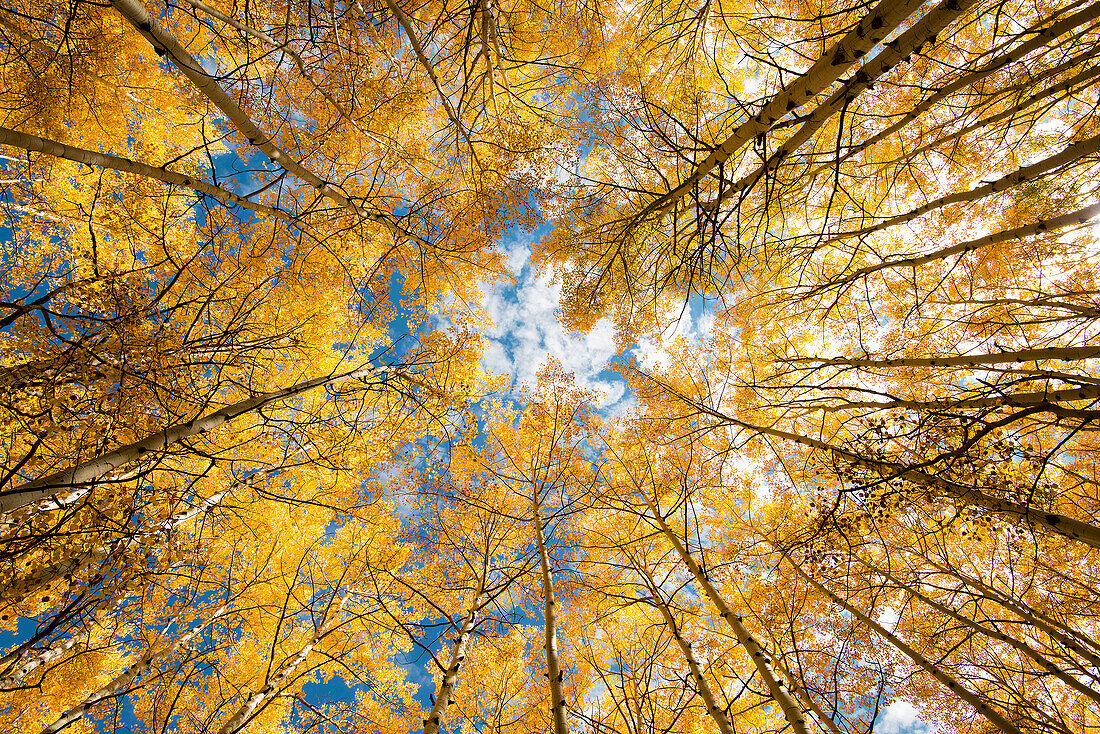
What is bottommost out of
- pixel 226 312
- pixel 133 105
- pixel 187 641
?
pixel 187 641

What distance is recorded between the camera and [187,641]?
538 cm

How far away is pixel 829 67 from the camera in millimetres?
1982

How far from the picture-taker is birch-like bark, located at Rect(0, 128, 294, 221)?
8.26 ft

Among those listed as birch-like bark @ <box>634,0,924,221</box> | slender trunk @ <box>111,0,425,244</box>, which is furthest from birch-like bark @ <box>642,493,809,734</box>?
slender trunk @ <box>111,0,425,244</box>

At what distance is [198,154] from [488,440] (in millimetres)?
8871

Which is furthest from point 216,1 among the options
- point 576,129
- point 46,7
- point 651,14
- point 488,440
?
point 488,440

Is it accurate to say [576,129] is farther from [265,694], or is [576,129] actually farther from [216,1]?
[265,694]

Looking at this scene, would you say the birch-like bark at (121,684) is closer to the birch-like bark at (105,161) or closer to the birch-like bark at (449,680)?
the birch-like bark at (449,680)

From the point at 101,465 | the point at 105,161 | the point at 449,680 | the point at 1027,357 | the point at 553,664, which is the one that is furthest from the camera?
the point at 449,680

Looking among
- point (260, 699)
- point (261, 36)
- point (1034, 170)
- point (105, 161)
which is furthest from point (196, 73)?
point (1034, 170)

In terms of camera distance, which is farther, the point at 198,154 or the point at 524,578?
the point at 198,154

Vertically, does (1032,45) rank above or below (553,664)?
above

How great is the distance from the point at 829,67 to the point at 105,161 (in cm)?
480

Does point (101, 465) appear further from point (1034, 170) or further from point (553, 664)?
point (1034, 170)
